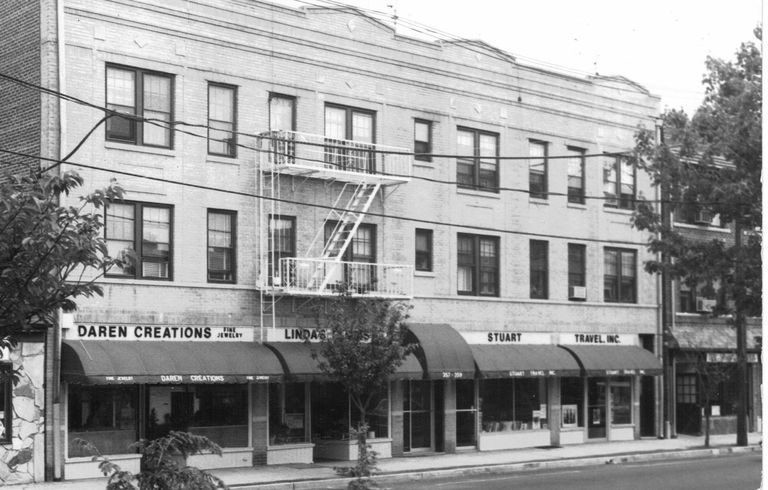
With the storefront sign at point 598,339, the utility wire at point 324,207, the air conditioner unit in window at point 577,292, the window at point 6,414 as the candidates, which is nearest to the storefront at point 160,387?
the window at point 6,414

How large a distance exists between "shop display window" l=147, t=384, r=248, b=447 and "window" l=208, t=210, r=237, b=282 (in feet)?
8.73

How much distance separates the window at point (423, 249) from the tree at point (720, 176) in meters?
6.12

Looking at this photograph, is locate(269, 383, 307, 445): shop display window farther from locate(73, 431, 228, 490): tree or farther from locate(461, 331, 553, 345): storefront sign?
locate(73, 431, 228, 490): tree

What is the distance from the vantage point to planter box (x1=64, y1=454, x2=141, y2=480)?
2503cm

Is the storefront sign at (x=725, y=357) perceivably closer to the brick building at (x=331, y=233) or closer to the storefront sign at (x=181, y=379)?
the brick building at (x=331, y=233)

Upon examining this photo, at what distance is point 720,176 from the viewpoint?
1262 inches

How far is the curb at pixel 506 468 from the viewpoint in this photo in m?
24.6

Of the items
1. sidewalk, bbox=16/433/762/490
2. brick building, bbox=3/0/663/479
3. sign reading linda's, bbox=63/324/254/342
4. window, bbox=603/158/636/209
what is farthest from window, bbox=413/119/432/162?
sidewalk, bbox=16/433/762/490

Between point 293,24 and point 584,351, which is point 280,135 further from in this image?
point 584,351

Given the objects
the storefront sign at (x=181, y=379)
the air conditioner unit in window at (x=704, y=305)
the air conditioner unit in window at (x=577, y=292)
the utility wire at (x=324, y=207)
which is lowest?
the storefront sign at (x=181, y=379)

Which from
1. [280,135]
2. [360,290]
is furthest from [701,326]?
[280,135]

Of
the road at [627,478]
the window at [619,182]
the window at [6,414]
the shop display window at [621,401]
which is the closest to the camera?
the road at [627,478]

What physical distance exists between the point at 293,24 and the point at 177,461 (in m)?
22.1

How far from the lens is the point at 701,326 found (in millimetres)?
40219
